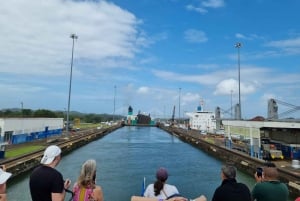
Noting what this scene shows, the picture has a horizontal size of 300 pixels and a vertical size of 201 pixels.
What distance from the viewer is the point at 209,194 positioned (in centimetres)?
1388

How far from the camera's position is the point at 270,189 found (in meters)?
3.52

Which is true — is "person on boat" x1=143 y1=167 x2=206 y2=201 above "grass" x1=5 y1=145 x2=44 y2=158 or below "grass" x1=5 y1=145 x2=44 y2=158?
above

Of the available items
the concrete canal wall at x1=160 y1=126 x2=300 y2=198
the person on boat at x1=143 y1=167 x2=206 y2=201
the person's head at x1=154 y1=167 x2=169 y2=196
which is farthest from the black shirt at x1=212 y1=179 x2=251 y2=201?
the concrete canal wall at x1=160 y1=126 x2=300 y2=198

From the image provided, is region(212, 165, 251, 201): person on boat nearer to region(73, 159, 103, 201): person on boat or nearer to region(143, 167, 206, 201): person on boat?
region(143, 167, 206, 201): person on boat

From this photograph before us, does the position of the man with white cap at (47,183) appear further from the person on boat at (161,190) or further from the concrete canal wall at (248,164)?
the concrete canal wall at (248,164)

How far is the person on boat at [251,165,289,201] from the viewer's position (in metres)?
3.51

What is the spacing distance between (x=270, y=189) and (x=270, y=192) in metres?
0.03

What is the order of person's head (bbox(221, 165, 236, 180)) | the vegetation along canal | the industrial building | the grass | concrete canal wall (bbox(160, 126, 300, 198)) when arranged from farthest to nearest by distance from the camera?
the industrial building → the grass → the vegetation along canal → concrete canal wall (bbox(160, 126, 300, 198)) → person's head (bbox(221, 165, 236, 180))

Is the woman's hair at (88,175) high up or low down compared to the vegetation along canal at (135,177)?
up

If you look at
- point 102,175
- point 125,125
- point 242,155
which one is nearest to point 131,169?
point 102,175

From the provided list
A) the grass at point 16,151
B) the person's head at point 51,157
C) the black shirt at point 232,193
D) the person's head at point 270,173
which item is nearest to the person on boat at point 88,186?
the person's head at point 51,157

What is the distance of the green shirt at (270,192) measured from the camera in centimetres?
351

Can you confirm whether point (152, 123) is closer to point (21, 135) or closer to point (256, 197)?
point (21, 135)

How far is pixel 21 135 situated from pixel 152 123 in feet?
256
